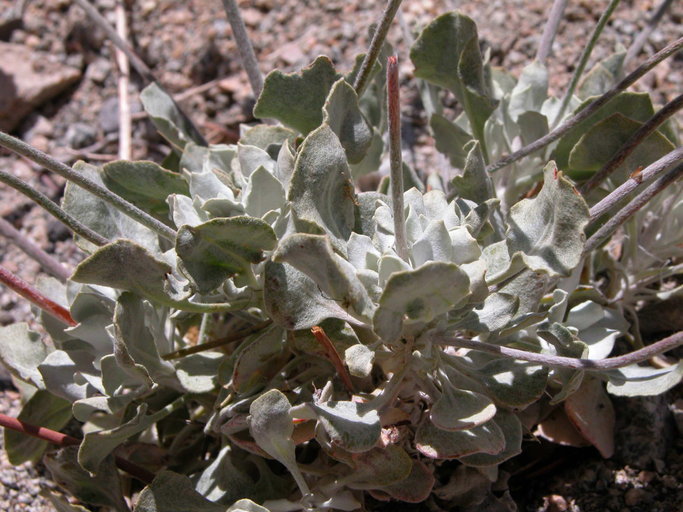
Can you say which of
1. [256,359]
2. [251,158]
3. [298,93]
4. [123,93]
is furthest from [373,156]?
[123,93]

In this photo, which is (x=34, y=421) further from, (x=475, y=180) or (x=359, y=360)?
(x=475, y=180)

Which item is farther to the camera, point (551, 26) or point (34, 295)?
point (551, 26)

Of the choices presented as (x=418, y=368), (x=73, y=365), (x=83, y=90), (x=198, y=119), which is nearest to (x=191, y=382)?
(x=73, y=365)

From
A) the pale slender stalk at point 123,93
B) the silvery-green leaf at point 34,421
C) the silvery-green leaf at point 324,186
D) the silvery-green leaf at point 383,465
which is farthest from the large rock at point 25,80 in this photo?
the silvery-green leaf at point 383,465

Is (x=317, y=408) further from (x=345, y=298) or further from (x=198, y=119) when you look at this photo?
(x=198, y=119)

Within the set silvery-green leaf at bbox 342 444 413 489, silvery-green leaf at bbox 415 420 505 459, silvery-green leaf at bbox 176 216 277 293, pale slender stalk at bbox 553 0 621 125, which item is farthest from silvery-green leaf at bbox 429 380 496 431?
pale slender stalk at bbox 553 0 621 125
